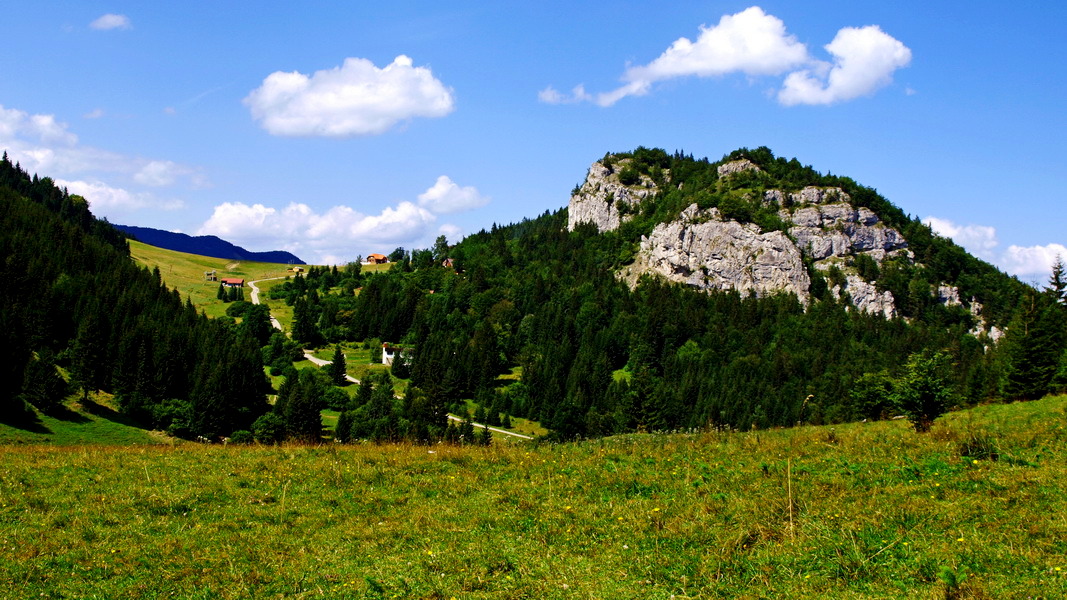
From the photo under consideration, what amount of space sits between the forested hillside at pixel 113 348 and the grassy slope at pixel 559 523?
229 ft

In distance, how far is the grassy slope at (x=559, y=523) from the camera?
916 cm

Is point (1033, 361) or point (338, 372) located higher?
point (1033, 361)

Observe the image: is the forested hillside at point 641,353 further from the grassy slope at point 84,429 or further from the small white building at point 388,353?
the grassy slope at point 84,429

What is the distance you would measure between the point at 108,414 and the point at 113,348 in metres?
17.8

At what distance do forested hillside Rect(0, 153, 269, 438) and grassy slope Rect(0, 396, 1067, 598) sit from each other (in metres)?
69.9

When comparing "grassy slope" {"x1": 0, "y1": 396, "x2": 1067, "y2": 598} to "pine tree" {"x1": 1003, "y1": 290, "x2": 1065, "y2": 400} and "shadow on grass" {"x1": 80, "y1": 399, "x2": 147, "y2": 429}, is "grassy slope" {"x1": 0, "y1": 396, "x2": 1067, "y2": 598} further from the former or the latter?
"shadow on grass" {"x1": 80, "y1": 399, "x2": 147, "y2": 429}

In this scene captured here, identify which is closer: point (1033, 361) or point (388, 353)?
point (1033, 361)

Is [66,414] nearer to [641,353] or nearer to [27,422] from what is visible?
[27,422]

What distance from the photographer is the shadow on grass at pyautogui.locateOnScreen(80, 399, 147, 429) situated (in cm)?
7994

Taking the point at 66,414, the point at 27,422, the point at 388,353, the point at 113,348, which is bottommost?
the point at 66,414

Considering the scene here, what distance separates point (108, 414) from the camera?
81.9 meters

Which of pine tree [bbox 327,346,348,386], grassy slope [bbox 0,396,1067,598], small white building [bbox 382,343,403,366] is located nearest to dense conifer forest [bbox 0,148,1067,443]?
pine tree [bbox 327,346,348,386]

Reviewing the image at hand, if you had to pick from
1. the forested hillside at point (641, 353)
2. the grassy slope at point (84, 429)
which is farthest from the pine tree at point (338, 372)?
the grassy slope at point (84, 429)

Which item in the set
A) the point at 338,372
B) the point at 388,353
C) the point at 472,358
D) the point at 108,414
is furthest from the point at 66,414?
the point at 388,353
